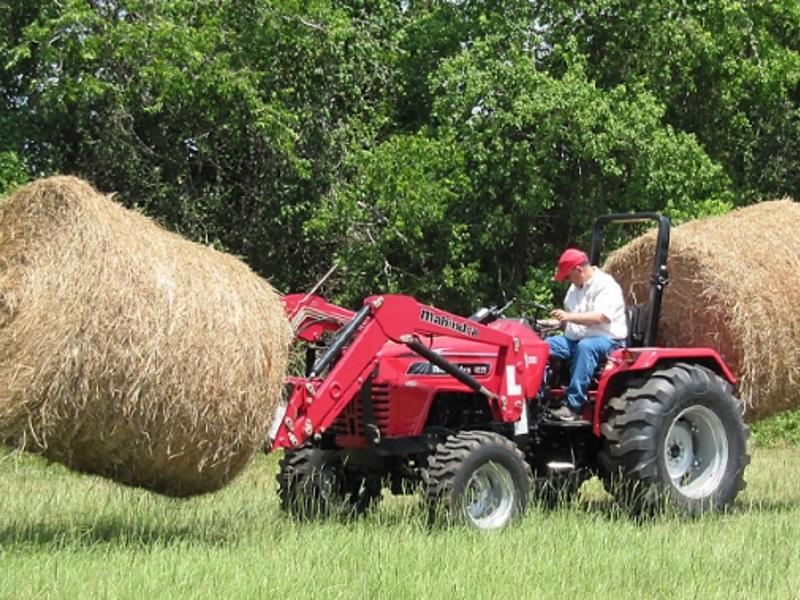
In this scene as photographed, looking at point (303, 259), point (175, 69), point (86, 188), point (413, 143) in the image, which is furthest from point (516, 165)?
point (86, 188)

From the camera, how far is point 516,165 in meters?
17.6

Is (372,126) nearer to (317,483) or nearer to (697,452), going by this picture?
(697,452)

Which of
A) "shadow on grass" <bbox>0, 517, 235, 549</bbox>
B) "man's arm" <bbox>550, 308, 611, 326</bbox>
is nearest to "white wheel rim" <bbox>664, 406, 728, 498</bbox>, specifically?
"man's arm" <bbox>550, 308, 611, 326</bbox>

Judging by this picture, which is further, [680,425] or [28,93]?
[28,93]

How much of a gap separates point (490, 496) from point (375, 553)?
1788 millimetres

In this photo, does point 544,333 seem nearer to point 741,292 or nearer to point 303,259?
point 741,292

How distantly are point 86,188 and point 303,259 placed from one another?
10344mm

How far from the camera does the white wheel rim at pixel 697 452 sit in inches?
414

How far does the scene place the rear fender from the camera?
10133 mm

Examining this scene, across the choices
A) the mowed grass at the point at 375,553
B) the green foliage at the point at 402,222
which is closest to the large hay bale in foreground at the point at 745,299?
the mowed grass at the point at 375,553

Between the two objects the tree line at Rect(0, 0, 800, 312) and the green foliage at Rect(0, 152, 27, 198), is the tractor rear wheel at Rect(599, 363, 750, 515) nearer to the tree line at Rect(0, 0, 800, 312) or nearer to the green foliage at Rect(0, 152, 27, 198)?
the tree line at Rect(0, 0, 800, 312)

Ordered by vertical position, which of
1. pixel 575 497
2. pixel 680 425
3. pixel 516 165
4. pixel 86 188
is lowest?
pixel 575 497

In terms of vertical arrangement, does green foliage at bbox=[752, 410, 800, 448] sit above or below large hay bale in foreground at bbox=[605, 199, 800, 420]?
below

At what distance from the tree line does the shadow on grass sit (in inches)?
308
